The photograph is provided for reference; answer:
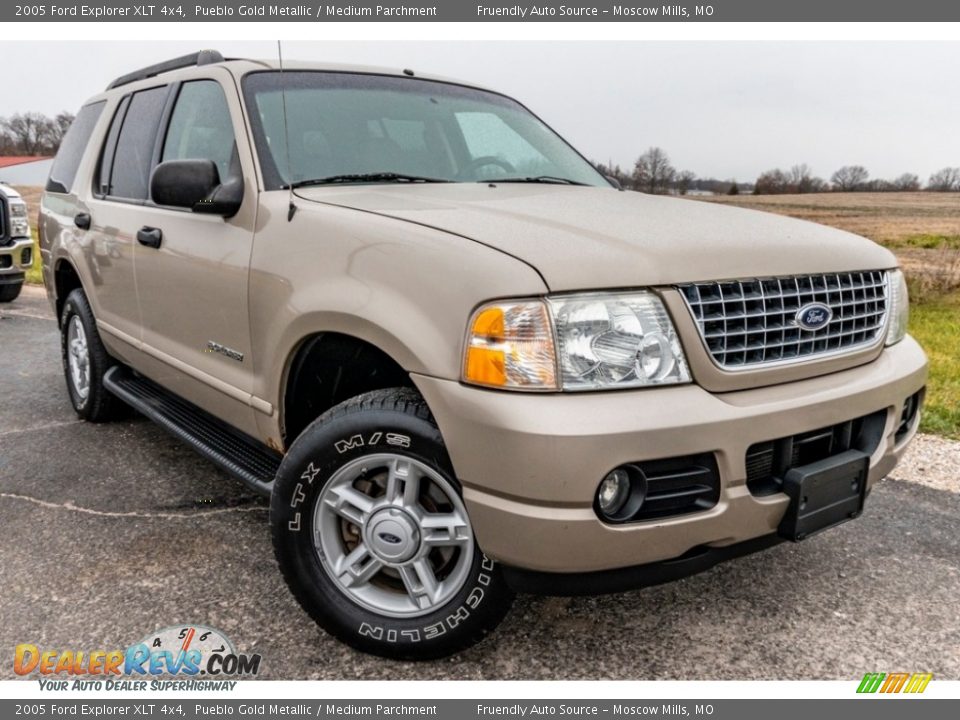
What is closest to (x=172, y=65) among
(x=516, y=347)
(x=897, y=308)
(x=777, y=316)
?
(x=516, y=347)

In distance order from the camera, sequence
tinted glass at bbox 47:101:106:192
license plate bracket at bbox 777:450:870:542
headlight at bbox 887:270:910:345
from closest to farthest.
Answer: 1. license plate bracket at bbox 777:450:870:542
2. headlight at bbox 887:270:910:345
3. tinted glass at bbox 47:101:106:192

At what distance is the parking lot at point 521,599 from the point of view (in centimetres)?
243

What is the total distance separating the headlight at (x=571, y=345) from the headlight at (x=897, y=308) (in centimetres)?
114

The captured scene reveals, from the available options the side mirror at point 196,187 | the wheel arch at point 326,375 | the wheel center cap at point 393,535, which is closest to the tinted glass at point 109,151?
the side mirror at point 196,187

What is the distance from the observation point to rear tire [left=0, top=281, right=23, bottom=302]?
911cm

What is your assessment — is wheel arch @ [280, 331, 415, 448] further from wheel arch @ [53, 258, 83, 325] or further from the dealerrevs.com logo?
wheel arch @ [53, 258, 83, 325]

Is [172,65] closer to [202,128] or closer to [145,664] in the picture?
[202,128]

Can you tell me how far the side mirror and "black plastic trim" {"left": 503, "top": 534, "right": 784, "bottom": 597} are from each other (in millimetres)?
1691

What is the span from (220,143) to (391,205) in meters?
1.06

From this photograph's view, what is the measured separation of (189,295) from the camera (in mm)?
3197

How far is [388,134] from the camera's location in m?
3.22

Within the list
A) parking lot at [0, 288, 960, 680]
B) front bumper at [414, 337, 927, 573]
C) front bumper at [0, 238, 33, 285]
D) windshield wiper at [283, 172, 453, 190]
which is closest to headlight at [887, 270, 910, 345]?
front bumper at [414, 337, 927, 573]

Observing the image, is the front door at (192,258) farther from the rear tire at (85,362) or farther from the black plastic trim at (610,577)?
the black plastic trim at (610,577)

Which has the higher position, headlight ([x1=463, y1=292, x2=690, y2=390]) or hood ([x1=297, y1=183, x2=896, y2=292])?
hood ([x1=297, y1=183, x2=896, y2=292])
